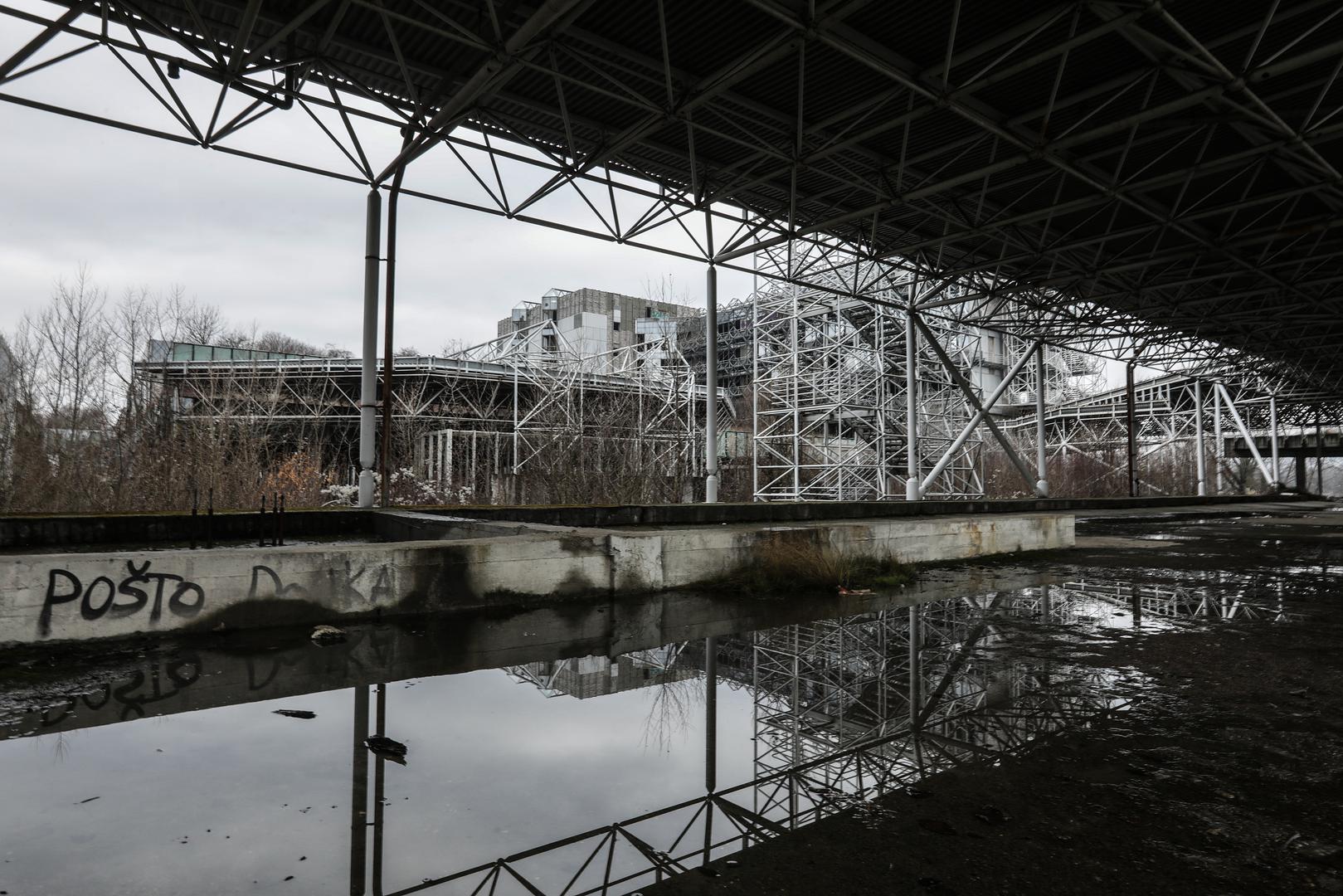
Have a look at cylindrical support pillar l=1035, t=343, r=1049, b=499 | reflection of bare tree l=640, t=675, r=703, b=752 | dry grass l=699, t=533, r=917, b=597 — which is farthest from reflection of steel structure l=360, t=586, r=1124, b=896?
cylindrical support pillar l=1035, t=343, r=1049, b=499

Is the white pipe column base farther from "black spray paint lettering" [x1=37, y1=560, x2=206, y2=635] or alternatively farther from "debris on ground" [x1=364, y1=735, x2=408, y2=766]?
"debris on ground" [x1=364, y1=735, x2=408, y2=766]

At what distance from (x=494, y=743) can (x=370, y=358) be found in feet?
30.8

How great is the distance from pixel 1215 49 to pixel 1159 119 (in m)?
2.59

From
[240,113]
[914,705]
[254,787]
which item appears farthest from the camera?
[240,113]

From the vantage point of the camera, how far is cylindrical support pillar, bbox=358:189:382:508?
1160 centimetres

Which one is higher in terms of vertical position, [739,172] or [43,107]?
[739,172]

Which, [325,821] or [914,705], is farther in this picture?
[914,705]

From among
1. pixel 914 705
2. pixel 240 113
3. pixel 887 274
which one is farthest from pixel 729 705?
pixel 887 274

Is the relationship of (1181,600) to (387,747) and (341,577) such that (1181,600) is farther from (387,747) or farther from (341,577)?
(341,577)

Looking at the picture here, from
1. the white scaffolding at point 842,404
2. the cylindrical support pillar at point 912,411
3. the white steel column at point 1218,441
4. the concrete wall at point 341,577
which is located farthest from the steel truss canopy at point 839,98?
the white steel column at point 1218,441

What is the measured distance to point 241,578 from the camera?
536 cm

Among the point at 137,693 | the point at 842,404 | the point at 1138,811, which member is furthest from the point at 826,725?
the point at 842,404

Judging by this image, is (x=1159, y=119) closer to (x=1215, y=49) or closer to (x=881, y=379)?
(x=1215, y=49)

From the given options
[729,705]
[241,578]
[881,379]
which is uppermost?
[881,379]
